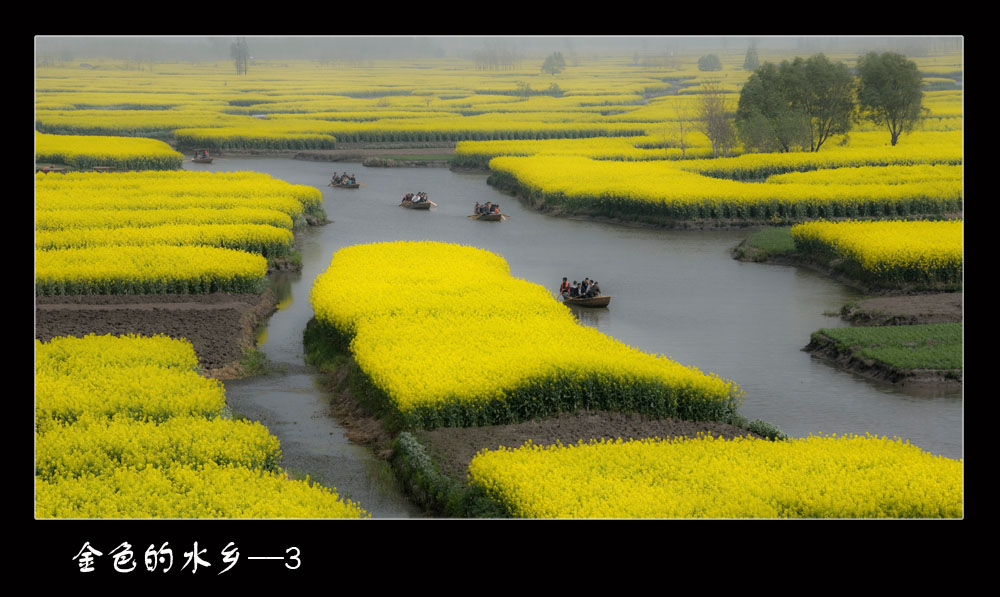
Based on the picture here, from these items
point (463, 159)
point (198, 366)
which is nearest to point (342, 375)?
point (198, 366)

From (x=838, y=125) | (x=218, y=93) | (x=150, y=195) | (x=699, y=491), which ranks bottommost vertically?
(x=699, y=491)

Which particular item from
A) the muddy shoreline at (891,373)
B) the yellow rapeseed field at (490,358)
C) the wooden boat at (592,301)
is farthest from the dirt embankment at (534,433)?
the wooden boat at (592,301)

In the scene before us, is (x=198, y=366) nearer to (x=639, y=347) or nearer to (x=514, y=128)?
(x=639, y=347)

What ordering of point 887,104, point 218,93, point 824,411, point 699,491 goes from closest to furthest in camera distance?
point 699,491, point 824,411, point 887,104, point 218,93

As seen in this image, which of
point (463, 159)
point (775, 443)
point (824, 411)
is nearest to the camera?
point (775, 443)

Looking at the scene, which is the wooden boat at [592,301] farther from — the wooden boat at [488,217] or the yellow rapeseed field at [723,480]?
the wooden boat at [488,217]

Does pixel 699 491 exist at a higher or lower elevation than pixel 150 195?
lower

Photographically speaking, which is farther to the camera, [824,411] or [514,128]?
[514,128]
